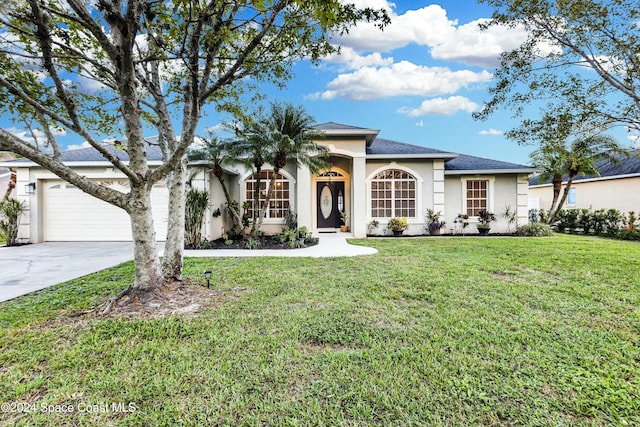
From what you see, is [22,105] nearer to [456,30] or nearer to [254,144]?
[254,144]

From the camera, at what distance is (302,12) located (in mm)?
4676

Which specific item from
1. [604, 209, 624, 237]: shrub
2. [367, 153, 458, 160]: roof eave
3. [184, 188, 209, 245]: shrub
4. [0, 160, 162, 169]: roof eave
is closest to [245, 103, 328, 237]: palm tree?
[184, 188, 209, 245]: shrub

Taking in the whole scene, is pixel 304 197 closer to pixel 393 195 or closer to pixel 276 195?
pixel 276 195

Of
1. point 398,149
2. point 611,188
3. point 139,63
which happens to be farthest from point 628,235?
point 139,63

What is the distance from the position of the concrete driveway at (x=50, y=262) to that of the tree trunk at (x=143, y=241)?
2.57 metres

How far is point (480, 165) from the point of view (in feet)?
47.4

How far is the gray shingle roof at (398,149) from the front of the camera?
44.0 feet

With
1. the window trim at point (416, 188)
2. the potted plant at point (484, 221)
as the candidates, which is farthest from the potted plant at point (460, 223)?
the window trim at point (416, 188)

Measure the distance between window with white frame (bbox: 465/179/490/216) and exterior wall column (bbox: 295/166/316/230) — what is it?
7.88 meters

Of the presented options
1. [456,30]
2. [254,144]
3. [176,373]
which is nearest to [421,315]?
[176,373]

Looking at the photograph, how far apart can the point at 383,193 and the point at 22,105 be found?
12123mm

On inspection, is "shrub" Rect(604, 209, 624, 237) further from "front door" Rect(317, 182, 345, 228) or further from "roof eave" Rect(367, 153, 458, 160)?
"front door" Rect(317, 182, 345, 228)

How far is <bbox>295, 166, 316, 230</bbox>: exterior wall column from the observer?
41.2 ft

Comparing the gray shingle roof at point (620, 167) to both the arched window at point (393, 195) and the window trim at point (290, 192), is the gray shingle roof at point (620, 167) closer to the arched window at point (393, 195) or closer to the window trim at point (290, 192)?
the arched window at point (393, 195)
